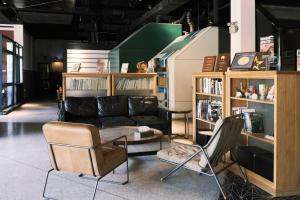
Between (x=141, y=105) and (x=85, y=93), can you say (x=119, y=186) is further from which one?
(x=85, y=93)

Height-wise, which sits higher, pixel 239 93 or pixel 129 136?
pixel 239 93

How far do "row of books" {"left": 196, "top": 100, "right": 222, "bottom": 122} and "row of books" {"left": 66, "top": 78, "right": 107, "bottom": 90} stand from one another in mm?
2414

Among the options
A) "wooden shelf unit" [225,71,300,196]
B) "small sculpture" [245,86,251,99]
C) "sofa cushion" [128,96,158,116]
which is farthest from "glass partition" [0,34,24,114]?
"wooden shelf unit" [225,71,300,196]

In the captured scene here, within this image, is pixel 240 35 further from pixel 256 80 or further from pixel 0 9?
pixel 0 9

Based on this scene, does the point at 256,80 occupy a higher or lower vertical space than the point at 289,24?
lower

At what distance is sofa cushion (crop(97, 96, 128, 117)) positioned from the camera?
6400 mm

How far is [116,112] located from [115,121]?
22.0 inches

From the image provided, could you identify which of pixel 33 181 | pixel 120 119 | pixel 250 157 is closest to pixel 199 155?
pixel 250 157

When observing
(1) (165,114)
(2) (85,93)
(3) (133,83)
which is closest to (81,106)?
(2) (85,93)

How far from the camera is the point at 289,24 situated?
860 cm

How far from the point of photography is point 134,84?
711 centimetres

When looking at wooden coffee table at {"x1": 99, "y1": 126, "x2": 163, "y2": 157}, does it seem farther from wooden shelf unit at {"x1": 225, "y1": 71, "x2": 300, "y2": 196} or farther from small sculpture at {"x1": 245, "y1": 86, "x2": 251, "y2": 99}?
wooden shelf unit at {"x1": 225, "y1": 71, "x2": 300, "y2": 196}

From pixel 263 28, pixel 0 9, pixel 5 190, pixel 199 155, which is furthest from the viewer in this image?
pixel 0 9

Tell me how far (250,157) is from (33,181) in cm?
266
